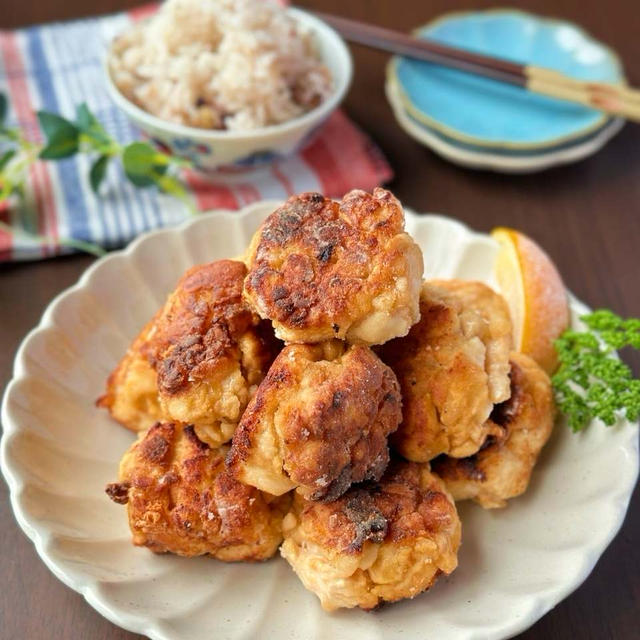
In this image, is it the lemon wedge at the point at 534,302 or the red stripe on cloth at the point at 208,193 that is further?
the red stripe on cloth at the point at 208,193

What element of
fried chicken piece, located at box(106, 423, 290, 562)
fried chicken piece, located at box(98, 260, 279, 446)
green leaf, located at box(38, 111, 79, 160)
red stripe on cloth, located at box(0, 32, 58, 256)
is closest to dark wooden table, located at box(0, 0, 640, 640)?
red stripe on cloth, located at box(0, 32, 58, 256)

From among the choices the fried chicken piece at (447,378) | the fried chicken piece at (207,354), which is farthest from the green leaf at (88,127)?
the fried chicken piece at (447,378)

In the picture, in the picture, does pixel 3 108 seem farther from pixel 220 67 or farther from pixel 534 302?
pixel 534 302

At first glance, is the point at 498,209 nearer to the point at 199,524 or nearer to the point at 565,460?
the point at 565,460

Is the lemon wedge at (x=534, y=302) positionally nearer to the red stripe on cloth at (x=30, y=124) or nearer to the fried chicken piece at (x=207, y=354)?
the fried chicken piece at (x=207, y=354)

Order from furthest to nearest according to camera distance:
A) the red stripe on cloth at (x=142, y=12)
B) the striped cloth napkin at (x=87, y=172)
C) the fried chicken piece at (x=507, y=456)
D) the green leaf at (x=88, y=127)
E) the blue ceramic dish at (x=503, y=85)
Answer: the red stripe on cloth at (x=142, y=12) < the blue ceramic dish at (x=503, y=85) < the green leaf at (x=88, y=127) < the striped cloth napkin at (x=87, y=172) < the fried chicken piece at (x=507, y=456)

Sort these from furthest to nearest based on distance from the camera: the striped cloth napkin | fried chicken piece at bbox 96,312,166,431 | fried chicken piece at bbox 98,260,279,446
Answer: the striped cloth napkin, fried chicken piece at bbox 96,312,166,431, fried chicken piece at bbox 98,260,279,446

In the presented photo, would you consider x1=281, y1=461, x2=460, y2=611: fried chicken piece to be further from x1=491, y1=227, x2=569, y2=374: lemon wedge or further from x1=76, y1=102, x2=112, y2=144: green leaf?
x1=76, y1=102, x2=112, y2=144: green leaf
